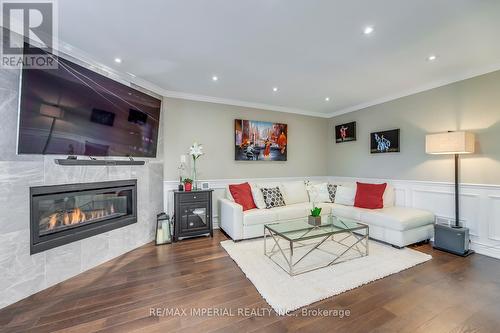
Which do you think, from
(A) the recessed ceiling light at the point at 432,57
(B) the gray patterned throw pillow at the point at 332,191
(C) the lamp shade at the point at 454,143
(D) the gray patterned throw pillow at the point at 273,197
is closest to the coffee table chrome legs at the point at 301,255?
(D) the gray patterned throw pillow at the point at 273,197

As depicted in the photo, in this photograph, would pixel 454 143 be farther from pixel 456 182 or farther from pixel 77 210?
pixel 77 210

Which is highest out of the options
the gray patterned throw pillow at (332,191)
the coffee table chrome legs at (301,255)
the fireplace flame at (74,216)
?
the gray patterned throw pillow at (332,191)

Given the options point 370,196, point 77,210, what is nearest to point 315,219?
point 370,196

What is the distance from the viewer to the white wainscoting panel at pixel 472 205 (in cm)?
296

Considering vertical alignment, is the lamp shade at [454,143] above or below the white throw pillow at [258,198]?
above

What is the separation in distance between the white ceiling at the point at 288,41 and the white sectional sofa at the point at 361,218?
2037mm

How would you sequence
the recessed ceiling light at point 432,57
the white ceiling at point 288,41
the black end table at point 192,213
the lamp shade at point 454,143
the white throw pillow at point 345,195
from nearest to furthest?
the white ceiling at point 288,41
the recessed ceiling light at point 432,57
the lamp shade at point 454,143
the black end table at point 192,213
the white throw pillow at point 345,195

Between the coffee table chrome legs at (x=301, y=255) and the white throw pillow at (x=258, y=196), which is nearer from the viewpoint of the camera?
the coffee table chrome legs at (x=301, y=255)

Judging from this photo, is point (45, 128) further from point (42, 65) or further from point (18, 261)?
point (18, 261)

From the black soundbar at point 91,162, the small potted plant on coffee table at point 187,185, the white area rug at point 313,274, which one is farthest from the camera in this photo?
the small potted plant on coffee table at point 187,185

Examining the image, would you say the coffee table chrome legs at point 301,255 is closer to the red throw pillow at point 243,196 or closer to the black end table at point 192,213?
the red throw pillow at point 243,196

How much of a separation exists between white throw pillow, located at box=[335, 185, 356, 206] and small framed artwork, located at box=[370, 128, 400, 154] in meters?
0.95

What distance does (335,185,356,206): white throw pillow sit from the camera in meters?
4.24

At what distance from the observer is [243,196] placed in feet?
12.8
